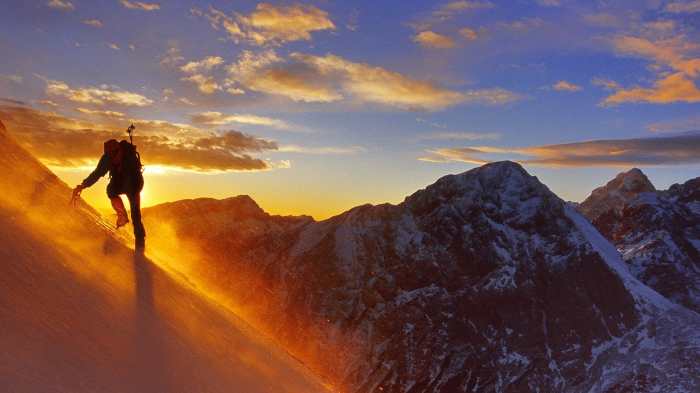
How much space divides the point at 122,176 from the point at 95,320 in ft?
23.5

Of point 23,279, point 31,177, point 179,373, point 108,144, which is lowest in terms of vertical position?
point 179,373

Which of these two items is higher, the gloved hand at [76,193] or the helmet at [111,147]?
the helmet at [111,147]

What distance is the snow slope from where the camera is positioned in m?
4.45

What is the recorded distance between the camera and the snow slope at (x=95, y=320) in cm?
445

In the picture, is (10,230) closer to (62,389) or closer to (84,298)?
(84,298)

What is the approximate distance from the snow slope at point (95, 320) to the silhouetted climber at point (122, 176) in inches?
67.0

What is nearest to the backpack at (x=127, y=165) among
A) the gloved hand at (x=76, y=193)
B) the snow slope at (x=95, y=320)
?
the gloved hand at (x=76, y=193)

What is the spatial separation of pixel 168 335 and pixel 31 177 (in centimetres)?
506

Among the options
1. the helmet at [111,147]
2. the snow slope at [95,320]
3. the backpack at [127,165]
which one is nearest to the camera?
the snow slope at [95,320]

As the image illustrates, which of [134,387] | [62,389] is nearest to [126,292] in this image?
[134,387]

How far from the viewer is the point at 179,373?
18.8ft

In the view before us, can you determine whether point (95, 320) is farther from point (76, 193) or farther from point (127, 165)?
point (127, 165)

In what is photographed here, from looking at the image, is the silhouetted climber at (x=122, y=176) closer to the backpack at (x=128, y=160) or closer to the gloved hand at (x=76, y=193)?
the backpack at (x=128, y=160)

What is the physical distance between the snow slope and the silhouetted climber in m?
1.70
